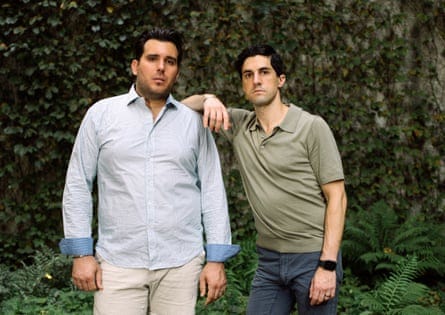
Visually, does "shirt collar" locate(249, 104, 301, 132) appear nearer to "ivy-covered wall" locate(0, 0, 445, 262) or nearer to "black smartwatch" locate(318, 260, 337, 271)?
"black smartwatch" locate(318, 260, 337, 271)

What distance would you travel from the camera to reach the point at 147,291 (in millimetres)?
2201

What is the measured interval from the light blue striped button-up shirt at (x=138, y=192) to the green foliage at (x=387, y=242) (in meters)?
2.51

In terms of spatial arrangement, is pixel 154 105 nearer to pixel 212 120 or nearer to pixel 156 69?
pixel 156 69

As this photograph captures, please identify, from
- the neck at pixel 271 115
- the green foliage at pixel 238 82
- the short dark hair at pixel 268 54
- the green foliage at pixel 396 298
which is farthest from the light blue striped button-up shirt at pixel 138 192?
the green foliage at pixel 238 82

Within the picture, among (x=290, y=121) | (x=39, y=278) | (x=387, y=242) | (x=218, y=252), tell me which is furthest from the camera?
(x=387, y=242)

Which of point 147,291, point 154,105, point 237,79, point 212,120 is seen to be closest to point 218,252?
point 147,291

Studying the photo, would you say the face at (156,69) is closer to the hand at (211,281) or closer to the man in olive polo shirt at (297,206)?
the man in olive polo shirt at (297,206)

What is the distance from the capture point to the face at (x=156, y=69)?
226cm

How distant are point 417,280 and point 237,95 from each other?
2.46 meters

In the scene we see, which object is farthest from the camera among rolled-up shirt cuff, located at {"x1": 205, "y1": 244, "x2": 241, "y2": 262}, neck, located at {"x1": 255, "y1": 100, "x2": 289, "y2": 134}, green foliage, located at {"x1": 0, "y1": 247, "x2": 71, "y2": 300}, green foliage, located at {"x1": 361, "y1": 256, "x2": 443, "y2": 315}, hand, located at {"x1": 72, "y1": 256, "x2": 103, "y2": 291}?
green foliage, located at {"x1": 0, "y1": 247, "x2": 71, "y2": 300}

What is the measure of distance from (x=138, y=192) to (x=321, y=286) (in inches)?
35.4

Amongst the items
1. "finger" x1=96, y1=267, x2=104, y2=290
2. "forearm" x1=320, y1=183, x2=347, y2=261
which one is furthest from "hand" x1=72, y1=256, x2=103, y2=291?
"forearm" x1=320, y1=183, x2=347, y2=261

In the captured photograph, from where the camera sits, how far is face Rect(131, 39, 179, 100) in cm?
226

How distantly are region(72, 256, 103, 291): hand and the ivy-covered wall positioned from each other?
3.00 m
